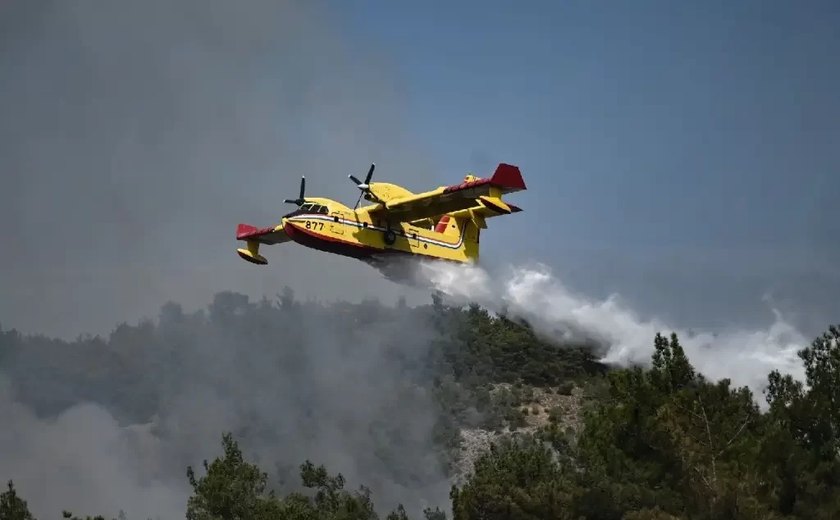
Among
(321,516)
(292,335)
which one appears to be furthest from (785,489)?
(292,335)

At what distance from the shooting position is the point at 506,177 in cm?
3994

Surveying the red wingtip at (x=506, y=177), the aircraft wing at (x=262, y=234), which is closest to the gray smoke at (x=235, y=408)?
the aircraft wing at (x=262, y=234)

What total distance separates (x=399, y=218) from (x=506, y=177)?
6.24 metres

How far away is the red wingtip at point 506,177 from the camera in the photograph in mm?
39875

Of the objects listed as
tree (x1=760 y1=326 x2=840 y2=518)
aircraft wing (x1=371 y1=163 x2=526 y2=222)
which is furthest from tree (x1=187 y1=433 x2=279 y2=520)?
tree (x1=760 y1=326 x2=840 y2=518)

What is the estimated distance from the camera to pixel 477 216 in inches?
1859

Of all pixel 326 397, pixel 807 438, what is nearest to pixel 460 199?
pixel 807 438

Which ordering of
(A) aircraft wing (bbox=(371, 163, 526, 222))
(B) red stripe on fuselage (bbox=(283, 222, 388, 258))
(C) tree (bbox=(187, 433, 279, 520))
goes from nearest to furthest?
(C) tree (bbox=(187, 433, 279, 520)) < (A) aircraft wing (bbox=(371, 163, 526, 222)) < (B) red stripe on fuselage (bbox=(283, 222, 388, 258))

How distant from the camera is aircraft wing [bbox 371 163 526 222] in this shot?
4000cm

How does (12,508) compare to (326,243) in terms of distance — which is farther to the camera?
(12,508)

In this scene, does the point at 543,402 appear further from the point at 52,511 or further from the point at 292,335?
the point at 52,511

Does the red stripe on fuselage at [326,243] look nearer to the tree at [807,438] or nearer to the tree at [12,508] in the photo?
the tree at [12,508]

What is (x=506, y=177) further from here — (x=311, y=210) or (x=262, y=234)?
(x=262, y=234)

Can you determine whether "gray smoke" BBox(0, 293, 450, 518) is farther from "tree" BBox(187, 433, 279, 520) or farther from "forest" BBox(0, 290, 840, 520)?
"tree" BBox(187, 433, 279, 520)
